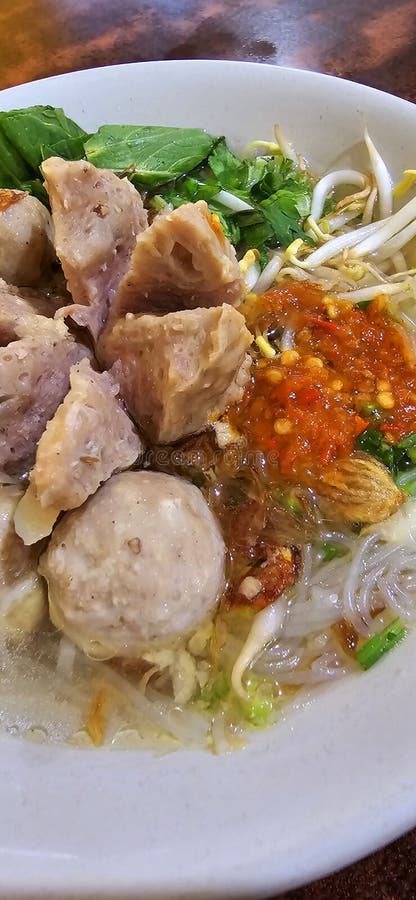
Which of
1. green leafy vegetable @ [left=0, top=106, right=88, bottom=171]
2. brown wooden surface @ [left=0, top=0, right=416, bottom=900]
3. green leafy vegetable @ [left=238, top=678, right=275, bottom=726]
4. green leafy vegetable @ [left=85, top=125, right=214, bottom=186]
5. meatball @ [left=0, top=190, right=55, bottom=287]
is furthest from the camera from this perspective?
brown wooden surface @ [left=0, top=0, right=416, bottom=900]

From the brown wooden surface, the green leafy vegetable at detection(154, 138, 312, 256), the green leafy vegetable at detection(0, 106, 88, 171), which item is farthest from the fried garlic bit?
the brown wooden surface

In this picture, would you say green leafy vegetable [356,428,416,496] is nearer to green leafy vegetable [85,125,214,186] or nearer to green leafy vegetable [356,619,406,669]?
green leafy vegetable [356,619,406,669]

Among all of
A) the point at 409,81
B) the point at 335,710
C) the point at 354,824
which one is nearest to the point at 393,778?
the point at 354,824

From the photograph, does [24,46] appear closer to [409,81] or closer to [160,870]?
[409,81]

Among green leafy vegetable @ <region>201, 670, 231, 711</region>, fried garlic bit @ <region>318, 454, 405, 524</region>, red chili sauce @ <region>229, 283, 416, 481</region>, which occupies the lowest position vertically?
green leafy vegetable @ <region>201, 670, 231, 711</region>

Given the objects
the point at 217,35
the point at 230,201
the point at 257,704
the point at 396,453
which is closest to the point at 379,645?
the point at 257,704
